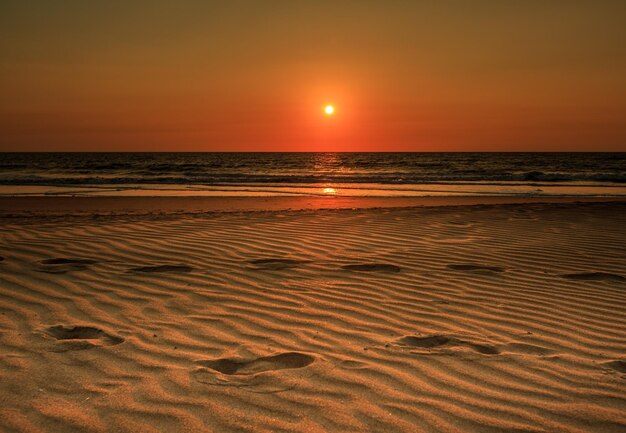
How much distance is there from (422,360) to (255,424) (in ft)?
4.01

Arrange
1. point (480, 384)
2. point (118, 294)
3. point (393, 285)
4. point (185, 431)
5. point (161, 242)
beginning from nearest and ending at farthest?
point (185, 431) < point (480, 384) < point (118, 294) < point (393, 285) < point (161, 242)

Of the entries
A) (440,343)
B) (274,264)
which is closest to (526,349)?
(440,343)

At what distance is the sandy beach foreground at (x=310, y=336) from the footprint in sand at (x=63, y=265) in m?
0.05

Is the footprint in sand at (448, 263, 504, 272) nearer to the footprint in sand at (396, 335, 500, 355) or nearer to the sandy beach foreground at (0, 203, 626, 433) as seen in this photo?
the sandy beach foreground at (0, 203, 626, 433)

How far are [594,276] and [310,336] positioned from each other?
140 inches

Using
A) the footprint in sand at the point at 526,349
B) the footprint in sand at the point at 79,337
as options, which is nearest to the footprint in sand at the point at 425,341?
the footprint in sand at the point at 526,349

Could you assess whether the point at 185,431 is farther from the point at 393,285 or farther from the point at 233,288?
the point at 393,285

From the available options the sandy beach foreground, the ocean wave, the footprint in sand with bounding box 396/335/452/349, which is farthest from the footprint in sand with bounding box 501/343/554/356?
the ocean wave

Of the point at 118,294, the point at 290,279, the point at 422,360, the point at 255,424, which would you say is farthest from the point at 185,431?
the point at 290,279

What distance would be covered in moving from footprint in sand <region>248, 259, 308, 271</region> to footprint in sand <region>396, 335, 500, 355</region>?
252cm

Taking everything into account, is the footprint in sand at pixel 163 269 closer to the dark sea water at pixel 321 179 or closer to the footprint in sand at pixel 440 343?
the footprint in sand at pixel 440 343

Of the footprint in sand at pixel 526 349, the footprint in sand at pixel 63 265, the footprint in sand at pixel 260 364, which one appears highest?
the footprint in sand at pixel 63 265

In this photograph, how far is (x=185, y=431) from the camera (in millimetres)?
2523

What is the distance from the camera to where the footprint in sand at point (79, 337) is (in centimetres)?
354
